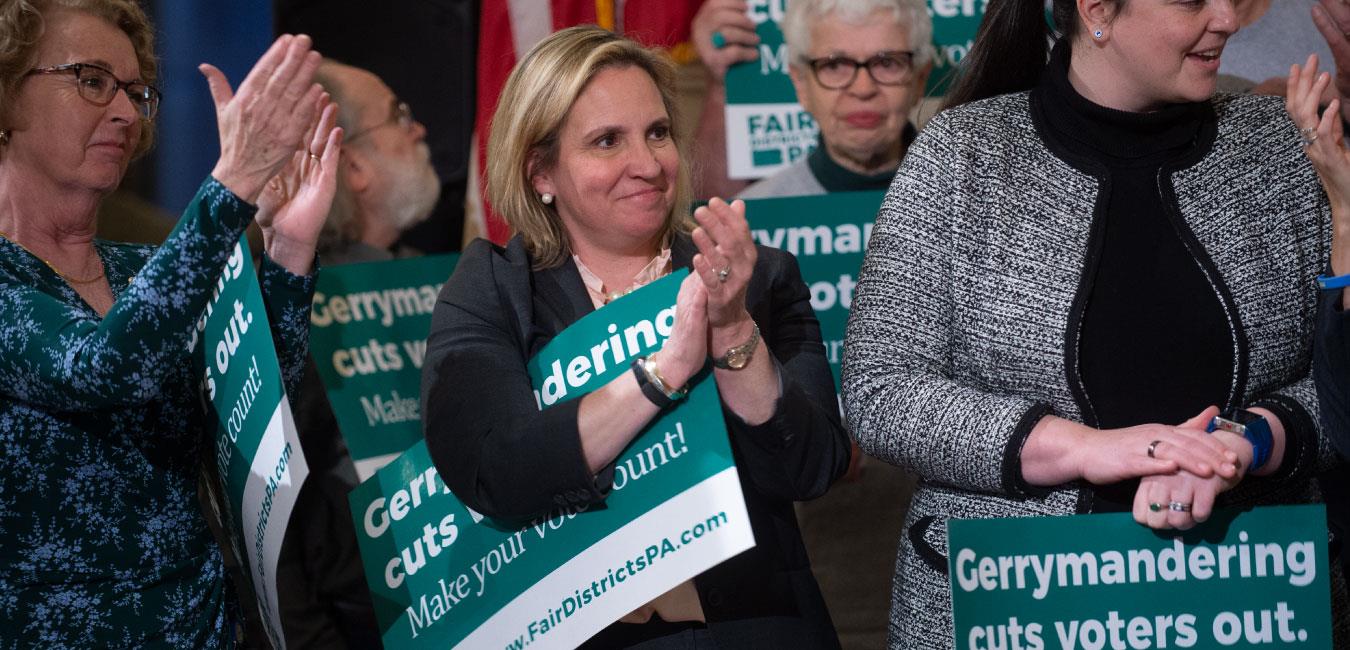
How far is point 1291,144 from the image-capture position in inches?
87.7

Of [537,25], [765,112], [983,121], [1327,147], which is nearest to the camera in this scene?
[1327,147]

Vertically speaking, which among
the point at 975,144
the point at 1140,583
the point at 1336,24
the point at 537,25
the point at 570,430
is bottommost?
the point at 1140,583

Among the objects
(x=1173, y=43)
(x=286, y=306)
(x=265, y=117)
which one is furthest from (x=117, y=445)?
(x=1173, y=43)

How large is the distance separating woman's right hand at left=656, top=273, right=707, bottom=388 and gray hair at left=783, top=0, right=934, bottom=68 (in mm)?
1942

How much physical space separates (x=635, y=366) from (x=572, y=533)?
0.89 feet

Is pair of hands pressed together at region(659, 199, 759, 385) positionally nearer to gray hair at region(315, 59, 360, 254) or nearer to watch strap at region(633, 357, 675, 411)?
watch strap at region(633, 357, 675, 411)

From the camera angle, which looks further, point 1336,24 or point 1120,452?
point 1336,24

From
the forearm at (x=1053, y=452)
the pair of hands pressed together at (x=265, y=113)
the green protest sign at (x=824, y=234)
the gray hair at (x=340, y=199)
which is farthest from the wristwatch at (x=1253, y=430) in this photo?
the gray hair at (x=340, y=199)

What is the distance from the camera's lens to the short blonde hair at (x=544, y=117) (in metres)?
2.28

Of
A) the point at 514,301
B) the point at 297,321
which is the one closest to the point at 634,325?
the point at 514,301

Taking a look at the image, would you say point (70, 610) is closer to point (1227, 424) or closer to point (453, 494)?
point (453, 494)

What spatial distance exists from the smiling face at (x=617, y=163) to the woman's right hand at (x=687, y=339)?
33cm

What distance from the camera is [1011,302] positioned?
2.12 meters

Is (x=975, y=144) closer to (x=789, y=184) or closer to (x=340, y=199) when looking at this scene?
(x=789, y=184)
